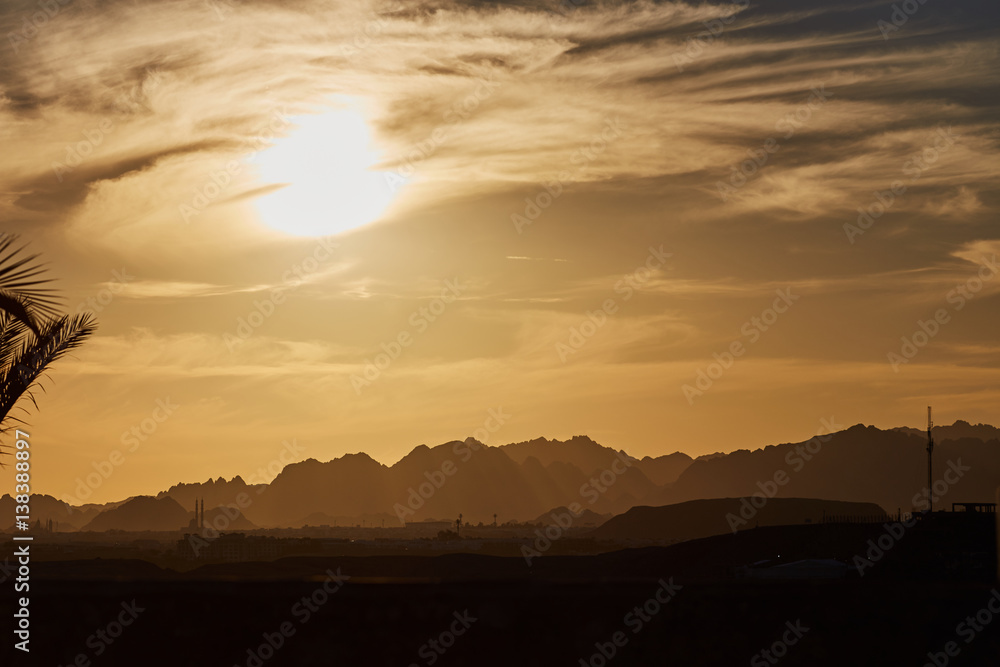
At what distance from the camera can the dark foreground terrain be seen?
10797 millimetres

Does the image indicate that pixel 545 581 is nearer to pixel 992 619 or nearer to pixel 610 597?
pixel 610 597

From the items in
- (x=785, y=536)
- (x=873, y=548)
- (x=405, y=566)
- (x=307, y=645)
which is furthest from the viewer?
(x=405, y=566)

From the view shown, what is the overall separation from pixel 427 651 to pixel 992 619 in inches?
242

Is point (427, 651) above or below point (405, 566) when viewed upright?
above

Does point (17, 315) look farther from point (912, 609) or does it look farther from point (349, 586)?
point (912, 609)

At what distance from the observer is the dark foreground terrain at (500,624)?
1080cm

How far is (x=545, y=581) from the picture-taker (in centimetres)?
1138

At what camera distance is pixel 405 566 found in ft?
516

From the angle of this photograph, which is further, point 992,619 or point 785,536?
point 785,536

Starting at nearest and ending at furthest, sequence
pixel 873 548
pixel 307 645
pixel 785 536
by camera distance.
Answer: pixel 307 645
pixel 873 548
pixel 785 536

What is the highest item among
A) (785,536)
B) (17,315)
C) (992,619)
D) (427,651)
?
(17,315)

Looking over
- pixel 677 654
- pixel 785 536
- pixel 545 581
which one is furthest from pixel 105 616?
pixel 785 536

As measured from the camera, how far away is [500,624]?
10.9m

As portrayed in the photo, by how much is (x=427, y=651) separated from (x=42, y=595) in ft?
14.0
